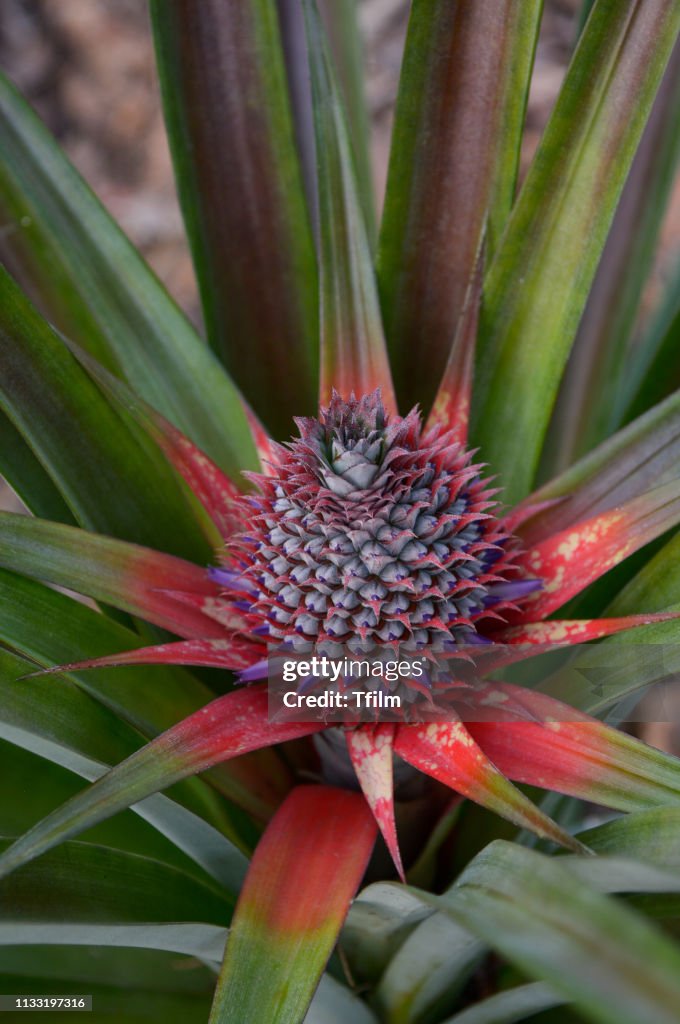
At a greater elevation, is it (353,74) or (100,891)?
(353,74)

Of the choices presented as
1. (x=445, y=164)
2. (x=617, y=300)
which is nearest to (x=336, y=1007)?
(x=445, y=164)

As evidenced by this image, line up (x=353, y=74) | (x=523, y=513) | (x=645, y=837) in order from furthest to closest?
1. (x=353, y=74)
2. (x=523, y=513)
3. (x=645, y=837)

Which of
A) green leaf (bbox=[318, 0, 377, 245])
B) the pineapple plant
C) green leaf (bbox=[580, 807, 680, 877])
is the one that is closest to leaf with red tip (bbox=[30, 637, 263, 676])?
the pineapple plant

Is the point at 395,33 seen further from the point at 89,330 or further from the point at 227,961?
the point at 227,961

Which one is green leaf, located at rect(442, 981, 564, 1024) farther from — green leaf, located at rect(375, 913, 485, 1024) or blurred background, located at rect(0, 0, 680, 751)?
blurred background, located at rect(0, 0, 680, 751)

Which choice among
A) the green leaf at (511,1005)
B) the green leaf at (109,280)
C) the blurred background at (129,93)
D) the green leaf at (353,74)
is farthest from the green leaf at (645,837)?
the blurred background at (129,93)

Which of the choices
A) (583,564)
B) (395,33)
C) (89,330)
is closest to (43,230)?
(89,330)

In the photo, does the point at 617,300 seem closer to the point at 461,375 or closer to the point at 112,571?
the point at 461,375
